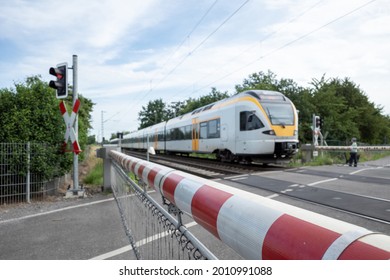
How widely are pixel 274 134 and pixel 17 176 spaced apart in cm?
1008

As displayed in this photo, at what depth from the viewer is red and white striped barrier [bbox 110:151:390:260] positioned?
730 mm

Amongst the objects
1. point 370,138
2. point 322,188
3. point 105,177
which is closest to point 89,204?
point 105,177

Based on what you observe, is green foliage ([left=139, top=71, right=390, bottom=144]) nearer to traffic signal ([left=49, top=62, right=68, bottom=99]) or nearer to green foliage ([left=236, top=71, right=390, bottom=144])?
green foliage ([left=236, top=71, right=390, bottom=144])

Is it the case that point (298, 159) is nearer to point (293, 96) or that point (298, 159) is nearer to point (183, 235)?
point (293, 96)

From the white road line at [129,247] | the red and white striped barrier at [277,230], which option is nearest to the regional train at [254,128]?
the white road line at [129,247]

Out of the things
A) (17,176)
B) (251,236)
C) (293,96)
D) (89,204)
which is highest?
(293,96)

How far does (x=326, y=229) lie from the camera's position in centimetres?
80

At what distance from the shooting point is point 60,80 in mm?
9133

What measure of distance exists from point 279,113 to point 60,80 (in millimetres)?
9360

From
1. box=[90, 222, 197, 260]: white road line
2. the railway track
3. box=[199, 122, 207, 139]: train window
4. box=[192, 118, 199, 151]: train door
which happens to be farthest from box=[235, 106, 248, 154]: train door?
box=[90, 222, 197, 260]: white road line

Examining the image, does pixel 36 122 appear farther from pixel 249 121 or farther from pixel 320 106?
pixel 320 106

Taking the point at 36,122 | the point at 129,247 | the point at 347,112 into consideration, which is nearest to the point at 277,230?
the point at 129,247

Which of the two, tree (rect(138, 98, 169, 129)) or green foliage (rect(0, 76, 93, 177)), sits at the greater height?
tree (rect(138, 98, 169, 129))

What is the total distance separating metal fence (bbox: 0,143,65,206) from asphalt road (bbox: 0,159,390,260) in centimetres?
78
